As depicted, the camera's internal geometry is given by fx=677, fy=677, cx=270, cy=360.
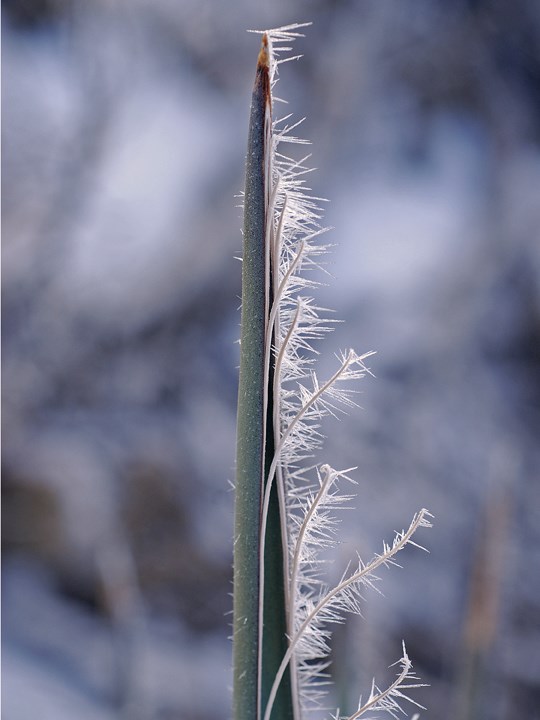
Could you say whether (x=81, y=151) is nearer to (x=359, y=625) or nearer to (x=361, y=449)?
(x=361, y=449)

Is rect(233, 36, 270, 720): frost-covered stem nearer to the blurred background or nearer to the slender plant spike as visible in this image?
the slender plant spike

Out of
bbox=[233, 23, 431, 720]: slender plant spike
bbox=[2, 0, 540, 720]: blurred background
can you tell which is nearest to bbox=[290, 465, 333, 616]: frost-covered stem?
bbox=[233, 23, 431, 720]: slender plant spike

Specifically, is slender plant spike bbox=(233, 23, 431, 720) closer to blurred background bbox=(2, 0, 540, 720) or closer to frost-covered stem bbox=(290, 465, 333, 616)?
frost-covered stem bbox=(290, 465, 333, 616)

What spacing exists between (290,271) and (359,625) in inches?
14.0

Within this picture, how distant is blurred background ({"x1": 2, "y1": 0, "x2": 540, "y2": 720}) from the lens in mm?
1082

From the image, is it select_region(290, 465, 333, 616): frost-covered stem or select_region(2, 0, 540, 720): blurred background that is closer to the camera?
select_region(290, 465, 333, 616): frost-covered stem

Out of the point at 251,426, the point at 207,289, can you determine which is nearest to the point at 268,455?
the point at 251,426

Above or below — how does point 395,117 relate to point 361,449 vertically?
above

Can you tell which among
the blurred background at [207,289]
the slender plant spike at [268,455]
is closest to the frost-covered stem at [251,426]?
the slender plant spike at [268,455]

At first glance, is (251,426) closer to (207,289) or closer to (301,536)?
(301,536)

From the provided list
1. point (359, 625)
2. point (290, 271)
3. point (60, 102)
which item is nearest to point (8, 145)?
point (60, 102)

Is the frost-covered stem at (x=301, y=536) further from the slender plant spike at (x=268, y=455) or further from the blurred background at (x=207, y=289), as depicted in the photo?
the blurred background at (x=207, y=289)

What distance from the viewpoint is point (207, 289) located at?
1157 millimetres

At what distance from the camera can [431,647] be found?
100 cm
